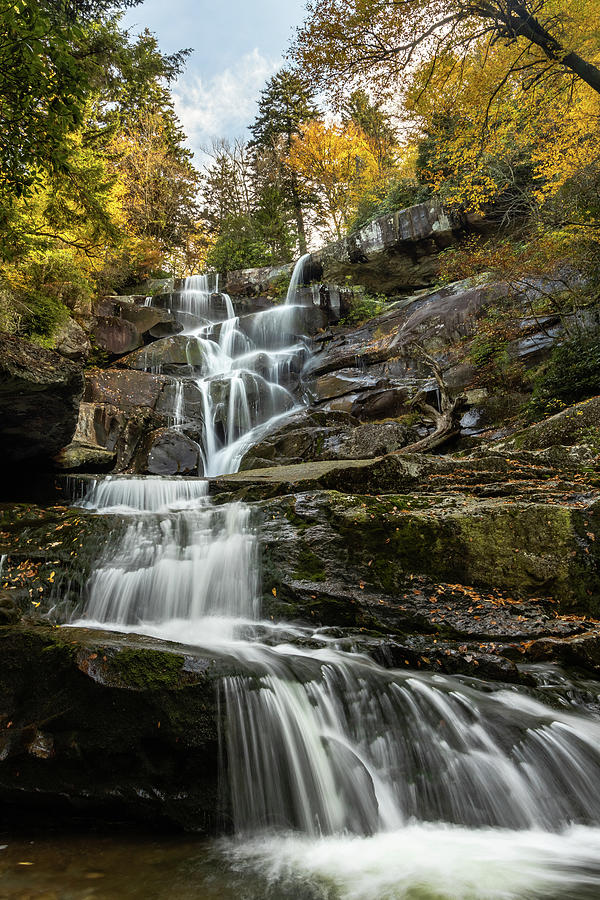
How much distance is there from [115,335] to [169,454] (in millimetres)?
7846

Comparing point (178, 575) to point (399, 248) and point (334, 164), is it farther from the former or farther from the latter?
point (334, 164)

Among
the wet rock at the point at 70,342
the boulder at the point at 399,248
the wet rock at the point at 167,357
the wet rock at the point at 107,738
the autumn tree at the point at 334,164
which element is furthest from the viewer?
the autumn tree at the point at 334,164

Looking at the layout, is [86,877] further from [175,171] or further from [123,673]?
[175,171]

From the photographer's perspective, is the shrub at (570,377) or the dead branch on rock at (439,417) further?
the dead branch on rock at (439,417)

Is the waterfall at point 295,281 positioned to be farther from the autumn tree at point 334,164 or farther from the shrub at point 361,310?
the autumn tree at point 334,164

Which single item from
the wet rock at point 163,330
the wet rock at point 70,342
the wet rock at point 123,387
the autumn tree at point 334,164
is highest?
the autumn tree at point 334,164

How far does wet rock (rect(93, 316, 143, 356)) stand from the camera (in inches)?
627

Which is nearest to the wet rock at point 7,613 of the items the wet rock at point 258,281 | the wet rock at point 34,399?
the wet rock at point 34,399

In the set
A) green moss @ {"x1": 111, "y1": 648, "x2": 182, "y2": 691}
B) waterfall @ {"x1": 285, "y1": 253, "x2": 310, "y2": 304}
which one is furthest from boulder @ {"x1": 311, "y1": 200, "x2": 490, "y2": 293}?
green moss @ {"x1": 111, "y1": 648, "x2": 182, "y2": 691}

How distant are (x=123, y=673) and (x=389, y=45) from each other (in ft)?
34.4

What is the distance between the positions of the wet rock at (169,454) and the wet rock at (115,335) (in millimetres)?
6719

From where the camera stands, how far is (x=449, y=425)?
32.9ft

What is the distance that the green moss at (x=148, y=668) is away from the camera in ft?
7.88

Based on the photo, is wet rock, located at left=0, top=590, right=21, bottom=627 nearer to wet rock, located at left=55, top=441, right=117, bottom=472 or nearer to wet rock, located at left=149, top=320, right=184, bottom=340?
wet rock, located at left=55, top=441, right=117, bottom=472
